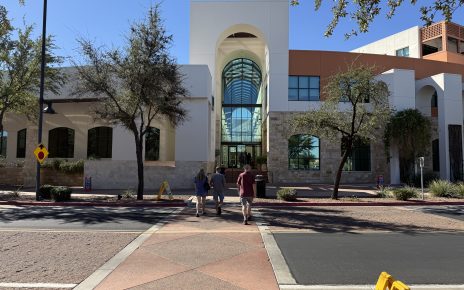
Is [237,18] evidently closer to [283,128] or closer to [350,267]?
[283,128]

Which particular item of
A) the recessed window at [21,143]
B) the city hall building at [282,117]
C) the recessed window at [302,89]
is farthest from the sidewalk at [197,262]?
the recessed window at [21,143]

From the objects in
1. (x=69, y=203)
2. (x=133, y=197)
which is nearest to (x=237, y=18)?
(x=133, y=197)

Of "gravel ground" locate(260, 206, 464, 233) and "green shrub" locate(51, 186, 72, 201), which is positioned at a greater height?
"green shrub" locate(51, 186, 72, 201)

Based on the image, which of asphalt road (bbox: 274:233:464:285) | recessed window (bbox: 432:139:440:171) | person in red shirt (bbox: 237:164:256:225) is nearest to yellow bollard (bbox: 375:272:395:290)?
asphalt road (bbox: 274:233:464:285)

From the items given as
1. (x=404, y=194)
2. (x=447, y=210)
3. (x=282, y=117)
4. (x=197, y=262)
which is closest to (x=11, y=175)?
(x=282, y=117)

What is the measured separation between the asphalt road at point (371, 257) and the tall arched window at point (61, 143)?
23517 millimetres

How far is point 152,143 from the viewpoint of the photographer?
28000 mm

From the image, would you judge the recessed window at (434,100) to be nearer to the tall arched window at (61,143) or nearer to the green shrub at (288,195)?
the green shrub at (288,195)

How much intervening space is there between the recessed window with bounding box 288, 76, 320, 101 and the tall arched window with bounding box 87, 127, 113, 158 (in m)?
13.3

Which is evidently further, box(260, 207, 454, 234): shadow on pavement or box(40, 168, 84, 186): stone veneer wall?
box(40, 168, 84, 186): stone veneer wall

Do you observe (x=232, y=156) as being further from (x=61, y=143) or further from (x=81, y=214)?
(x=81, y=214)

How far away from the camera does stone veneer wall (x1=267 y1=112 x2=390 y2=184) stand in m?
28.4

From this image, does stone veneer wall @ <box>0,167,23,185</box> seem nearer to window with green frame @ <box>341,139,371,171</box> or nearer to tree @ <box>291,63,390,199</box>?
tree @ <box>291,63,390,199</box>

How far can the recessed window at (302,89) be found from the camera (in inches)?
1150
